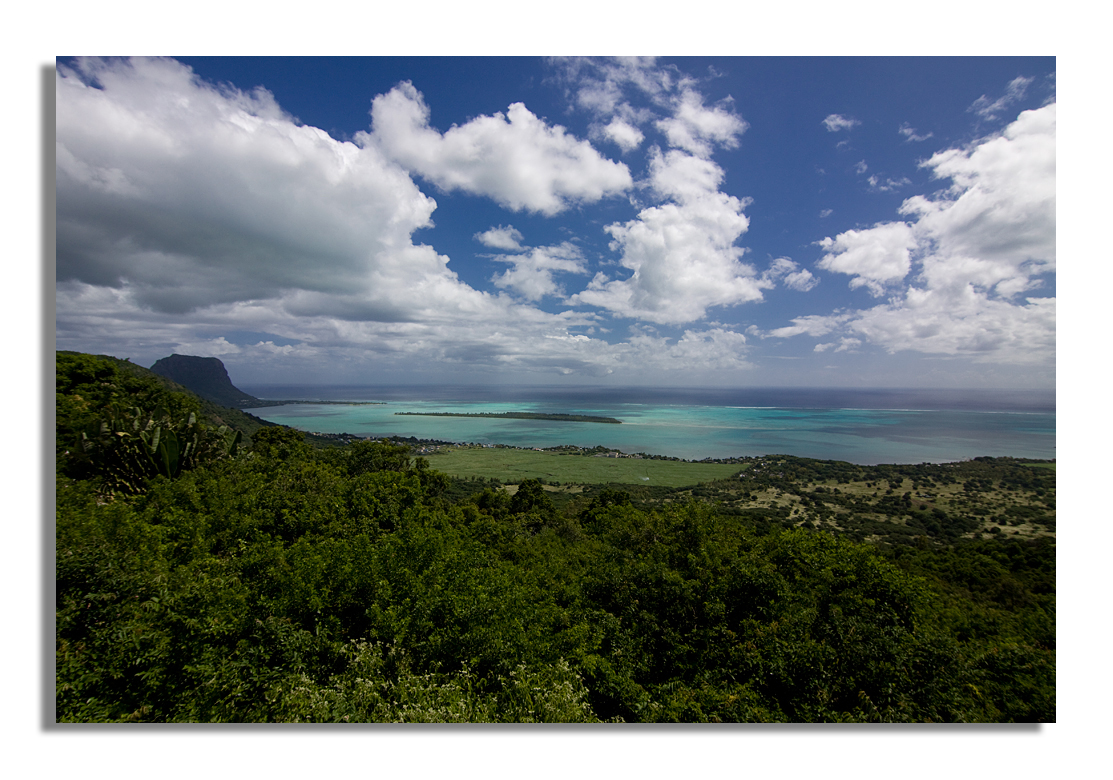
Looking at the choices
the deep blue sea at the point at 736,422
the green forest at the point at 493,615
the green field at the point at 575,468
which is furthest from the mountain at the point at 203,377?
the green forest at the point at 493,615

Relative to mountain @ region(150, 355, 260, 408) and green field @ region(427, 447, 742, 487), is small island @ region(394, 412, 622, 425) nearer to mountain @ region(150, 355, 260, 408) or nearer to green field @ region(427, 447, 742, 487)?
green field @ region(427, 447, 742, 487)

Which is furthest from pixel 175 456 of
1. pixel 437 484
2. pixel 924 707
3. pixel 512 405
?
pixel 512 405

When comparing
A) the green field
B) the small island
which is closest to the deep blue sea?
the small island

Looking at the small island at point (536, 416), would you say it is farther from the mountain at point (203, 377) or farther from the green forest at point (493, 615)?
the green forest at point (493, 615)

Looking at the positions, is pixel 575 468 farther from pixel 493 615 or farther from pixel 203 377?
pixel 203 377

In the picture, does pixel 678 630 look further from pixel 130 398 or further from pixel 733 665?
pixel 130 398
